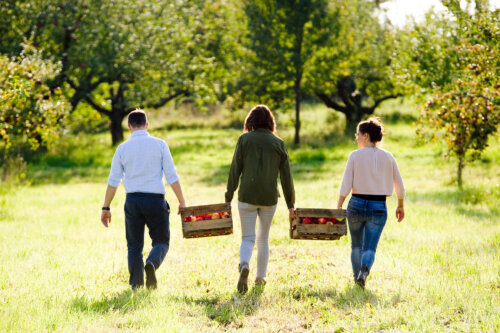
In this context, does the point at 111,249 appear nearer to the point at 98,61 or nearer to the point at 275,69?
the point at 98,61

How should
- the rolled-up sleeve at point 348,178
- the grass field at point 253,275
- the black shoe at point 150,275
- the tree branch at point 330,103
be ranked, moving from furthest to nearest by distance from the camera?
1. the tree branch at point 330,103
2. the rolled-up sleeve at point 348,178
3. the black shoe at point 150,275
4. the grass field at point 253,275

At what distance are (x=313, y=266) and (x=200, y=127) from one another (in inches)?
1290

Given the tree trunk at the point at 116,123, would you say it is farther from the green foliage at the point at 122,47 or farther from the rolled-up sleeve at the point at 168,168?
the rolled-up sleeve at the point at 168,168

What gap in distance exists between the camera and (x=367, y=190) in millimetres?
6578

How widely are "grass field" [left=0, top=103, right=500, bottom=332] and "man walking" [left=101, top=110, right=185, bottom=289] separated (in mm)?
358

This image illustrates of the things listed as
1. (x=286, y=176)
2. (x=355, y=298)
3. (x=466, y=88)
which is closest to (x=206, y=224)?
(x=286, y=176)

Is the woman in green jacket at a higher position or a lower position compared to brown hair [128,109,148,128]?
lower

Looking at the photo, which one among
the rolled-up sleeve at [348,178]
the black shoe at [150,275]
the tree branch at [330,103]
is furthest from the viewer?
the tree branch at [330,103]

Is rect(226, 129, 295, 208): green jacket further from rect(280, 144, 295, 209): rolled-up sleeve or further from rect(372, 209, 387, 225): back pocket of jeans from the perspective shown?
rect(372, 209, 387, 225): back pocket of jeans

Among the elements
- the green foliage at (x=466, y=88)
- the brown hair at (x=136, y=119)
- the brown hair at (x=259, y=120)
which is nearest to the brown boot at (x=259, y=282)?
the brown hair at (x=259, y=120)

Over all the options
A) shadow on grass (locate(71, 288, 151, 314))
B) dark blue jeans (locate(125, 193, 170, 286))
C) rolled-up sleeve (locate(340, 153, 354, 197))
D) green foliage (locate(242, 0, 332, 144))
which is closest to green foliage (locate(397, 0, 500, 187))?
green foliage (locate(242, 0, 332, 144))

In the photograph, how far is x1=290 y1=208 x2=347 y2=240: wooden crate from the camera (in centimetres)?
662

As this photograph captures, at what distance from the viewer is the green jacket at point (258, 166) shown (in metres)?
6.50

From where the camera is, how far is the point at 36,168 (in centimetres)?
2211
